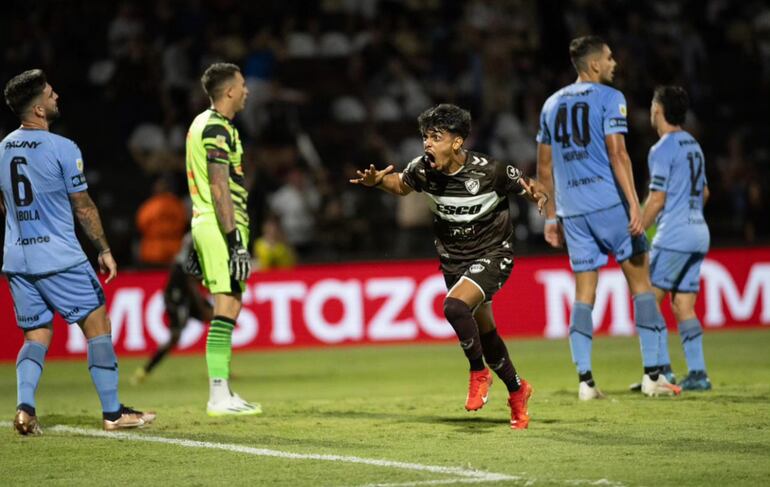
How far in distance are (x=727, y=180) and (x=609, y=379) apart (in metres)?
8.70

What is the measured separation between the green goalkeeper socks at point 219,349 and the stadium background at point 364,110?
7.11 meters

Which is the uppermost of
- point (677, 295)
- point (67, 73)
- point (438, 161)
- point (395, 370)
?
point (67, 73)

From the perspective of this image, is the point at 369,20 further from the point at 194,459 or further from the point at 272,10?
the point at 194,459

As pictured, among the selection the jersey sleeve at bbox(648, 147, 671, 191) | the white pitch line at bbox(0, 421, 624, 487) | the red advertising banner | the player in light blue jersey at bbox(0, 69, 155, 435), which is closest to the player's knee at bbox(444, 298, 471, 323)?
the white pitch line at bbox(0, 421, 624, 487)

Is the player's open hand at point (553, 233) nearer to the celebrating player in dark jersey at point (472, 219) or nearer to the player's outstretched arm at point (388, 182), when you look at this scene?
the celebrating player in dark jersey at point (472, 219)

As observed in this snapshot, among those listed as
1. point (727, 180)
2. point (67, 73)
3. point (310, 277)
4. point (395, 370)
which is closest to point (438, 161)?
point (395, 370)

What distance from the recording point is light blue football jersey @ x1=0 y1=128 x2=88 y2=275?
8477 mm

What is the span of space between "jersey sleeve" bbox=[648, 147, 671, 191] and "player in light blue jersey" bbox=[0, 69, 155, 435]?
4.62 meters

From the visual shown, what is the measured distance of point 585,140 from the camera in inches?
392

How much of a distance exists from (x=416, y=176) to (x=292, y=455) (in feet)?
7.21

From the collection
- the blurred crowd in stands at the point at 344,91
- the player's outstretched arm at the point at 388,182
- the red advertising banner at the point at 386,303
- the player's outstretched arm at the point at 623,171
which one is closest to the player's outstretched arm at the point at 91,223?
the player's outstretched arm at the point at 388,182

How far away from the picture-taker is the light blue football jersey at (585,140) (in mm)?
9859

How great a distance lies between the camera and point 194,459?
7387 mm

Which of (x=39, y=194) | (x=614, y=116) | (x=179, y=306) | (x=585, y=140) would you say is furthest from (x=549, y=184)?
(x=179, y=306)
